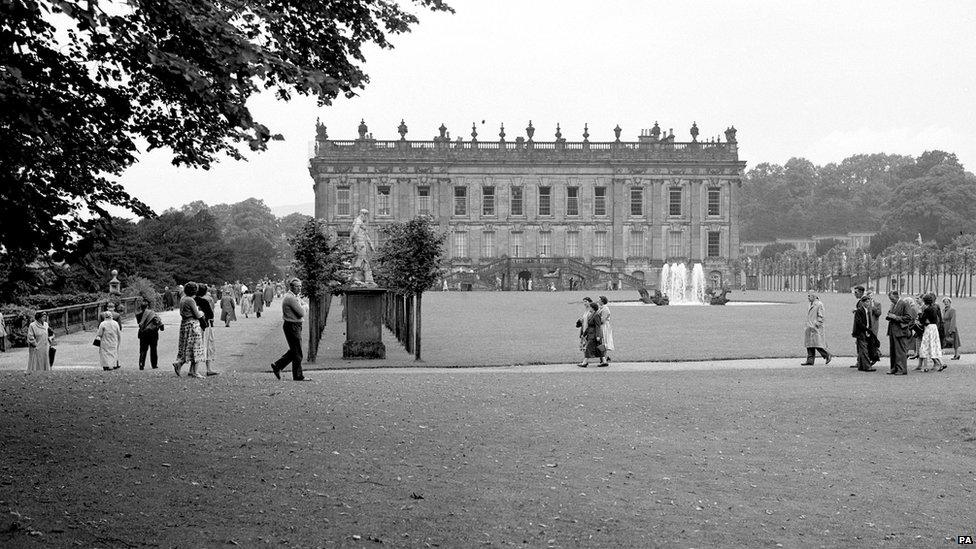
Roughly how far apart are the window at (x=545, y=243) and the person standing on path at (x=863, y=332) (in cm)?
6517

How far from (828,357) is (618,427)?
9.16 meters

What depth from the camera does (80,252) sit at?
10.6 metres

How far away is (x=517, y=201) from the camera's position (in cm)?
8394

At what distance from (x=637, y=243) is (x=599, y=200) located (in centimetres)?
459

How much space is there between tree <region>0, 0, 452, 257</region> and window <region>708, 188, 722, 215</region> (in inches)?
2985

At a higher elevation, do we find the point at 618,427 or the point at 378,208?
the point at 378,208

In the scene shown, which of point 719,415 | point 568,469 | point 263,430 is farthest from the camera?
point 719,415

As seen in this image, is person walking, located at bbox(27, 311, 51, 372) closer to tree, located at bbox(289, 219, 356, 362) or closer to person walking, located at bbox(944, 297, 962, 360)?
tree, located at bbox(289, 219, 356, 362)

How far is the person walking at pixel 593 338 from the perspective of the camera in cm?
1991

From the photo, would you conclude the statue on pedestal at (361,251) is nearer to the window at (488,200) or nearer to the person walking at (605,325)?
the person walking at (605,325)

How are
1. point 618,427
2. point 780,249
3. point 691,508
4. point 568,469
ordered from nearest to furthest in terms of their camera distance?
point 691,508 → point 568,469 → point 618,427 → point 780,249

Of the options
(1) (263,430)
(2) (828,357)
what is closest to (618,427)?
(1) (263,430)

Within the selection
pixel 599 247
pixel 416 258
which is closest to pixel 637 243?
pixel 599 247

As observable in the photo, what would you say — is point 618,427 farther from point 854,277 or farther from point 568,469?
point 854,277
